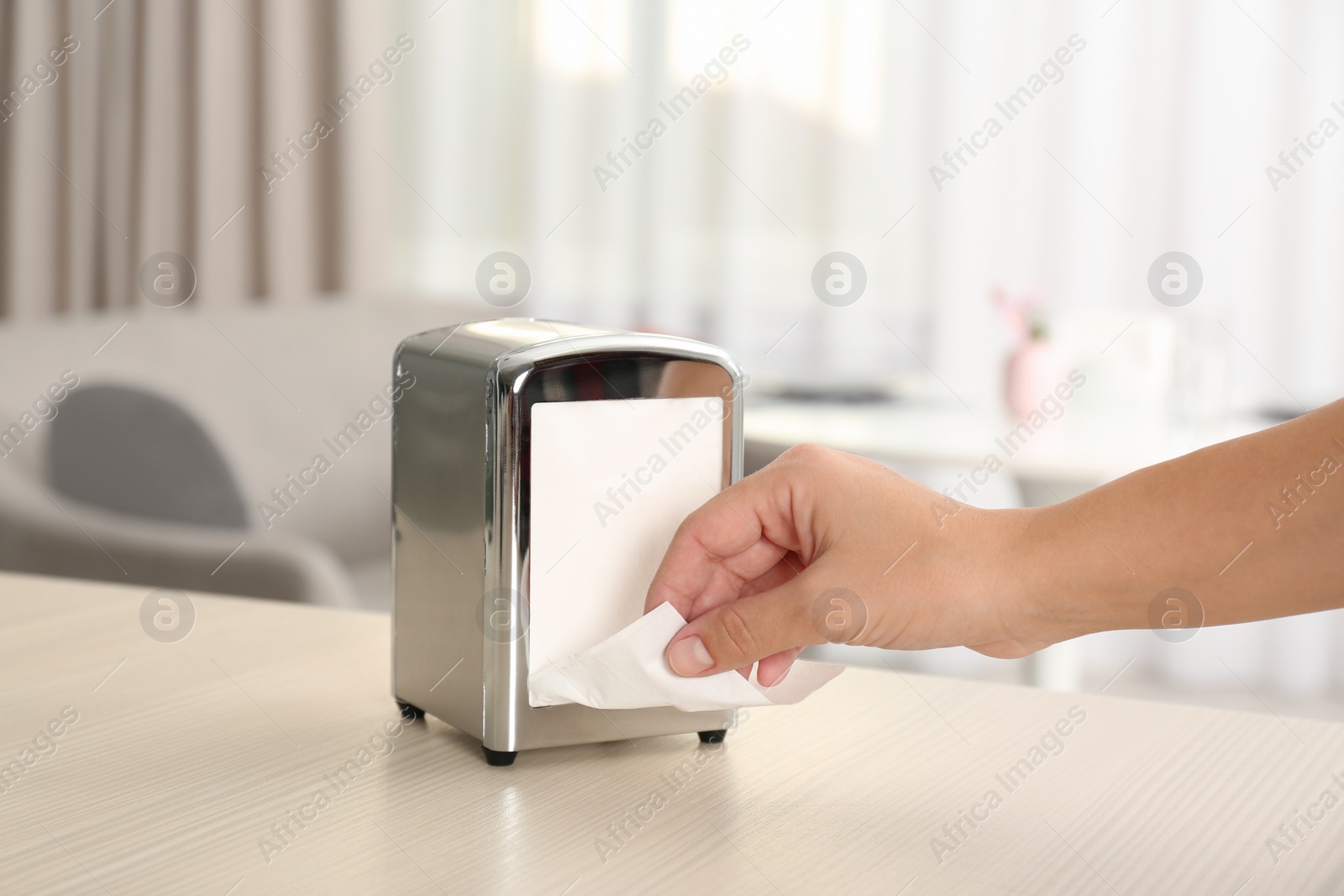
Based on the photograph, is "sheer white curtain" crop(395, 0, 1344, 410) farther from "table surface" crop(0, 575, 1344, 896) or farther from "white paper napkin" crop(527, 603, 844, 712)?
"white paper napkin" crop(527, 603, 844, 712)

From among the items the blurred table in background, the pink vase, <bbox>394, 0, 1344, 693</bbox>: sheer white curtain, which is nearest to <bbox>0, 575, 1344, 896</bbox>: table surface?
the blurred table in background

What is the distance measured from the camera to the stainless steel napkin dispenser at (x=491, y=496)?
0.53 meters

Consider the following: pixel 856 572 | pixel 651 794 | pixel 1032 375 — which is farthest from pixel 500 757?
pixel 1032 375

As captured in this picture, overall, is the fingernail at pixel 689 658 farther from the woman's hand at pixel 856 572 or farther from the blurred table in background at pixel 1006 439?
the blurred table in background at pixel 1006 439

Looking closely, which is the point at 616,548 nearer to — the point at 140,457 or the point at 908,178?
the point at 140,457

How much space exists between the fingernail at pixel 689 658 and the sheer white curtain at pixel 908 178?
5.97 ft

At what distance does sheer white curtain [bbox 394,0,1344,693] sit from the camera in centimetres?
259

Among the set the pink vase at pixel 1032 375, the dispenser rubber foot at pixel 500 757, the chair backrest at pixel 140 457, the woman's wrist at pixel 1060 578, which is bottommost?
the chair backrest at pixel 140 457

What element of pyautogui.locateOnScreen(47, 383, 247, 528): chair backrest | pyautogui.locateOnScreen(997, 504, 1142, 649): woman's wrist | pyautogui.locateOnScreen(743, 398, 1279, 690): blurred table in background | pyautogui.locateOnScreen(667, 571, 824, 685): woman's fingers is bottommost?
pyautogui.locateOnScreen(47, 383, 247, 528): chair backrest

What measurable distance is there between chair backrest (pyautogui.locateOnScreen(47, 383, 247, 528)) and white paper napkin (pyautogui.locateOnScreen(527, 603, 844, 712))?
4.29ft

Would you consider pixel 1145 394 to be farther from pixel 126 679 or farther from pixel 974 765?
pixel 126 679

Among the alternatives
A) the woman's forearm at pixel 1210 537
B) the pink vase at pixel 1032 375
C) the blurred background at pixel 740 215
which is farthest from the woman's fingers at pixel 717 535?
the pink vase at pixel 1032 375

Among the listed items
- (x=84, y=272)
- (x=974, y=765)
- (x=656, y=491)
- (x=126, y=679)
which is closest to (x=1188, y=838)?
(x=974, y=765)

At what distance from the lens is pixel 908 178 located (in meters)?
2.84
